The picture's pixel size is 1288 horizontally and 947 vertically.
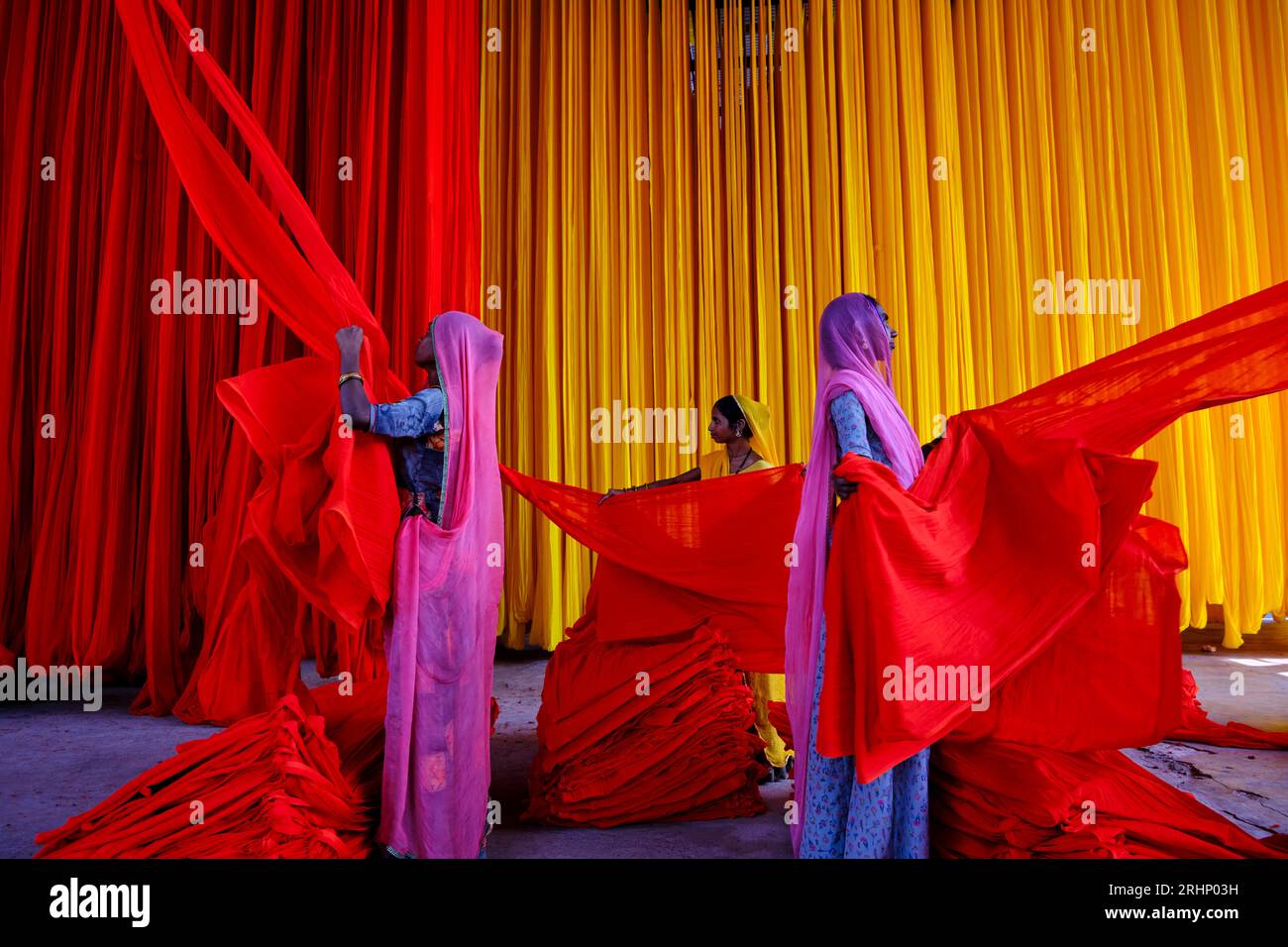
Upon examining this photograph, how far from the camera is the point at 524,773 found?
286cm

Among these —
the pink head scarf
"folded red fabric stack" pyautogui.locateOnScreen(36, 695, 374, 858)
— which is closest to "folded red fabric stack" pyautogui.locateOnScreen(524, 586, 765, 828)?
the pink head scarf

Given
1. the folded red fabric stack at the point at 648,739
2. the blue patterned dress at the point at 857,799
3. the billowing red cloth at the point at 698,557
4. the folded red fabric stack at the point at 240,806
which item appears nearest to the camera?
the folded red fabric stack at the point at 240,806

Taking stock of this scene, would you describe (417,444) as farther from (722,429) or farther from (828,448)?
(722,429)

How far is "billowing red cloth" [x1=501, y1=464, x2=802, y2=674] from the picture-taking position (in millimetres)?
2639

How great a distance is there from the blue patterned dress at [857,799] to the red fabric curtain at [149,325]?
2.26 meters

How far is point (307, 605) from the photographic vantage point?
13.3ft

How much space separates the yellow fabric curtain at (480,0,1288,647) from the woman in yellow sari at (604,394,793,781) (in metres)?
1.83

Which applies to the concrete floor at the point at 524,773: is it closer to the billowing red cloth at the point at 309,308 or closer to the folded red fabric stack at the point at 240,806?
the folded red fabric stack at the point at 240,806

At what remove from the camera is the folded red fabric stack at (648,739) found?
2.39 m

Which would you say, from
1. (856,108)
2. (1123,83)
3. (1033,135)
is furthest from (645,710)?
(1123,83)

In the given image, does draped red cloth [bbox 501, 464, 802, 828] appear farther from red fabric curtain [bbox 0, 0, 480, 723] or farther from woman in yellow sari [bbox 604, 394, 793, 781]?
red fabric curtain [bbox 0, 0, 480, 723]

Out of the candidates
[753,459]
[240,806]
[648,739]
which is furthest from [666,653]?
[240,806]

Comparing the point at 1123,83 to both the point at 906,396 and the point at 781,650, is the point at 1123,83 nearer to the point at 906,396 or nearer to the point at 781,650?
the point at 906,396

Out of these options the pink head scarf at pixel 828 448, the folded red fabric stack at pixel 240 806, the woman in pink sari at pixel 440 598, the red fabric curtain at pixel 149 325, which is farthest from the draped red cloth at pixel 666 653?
the red fabric curtain at pixel 149 325
